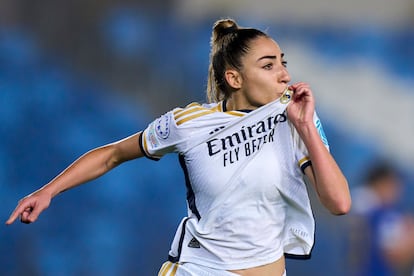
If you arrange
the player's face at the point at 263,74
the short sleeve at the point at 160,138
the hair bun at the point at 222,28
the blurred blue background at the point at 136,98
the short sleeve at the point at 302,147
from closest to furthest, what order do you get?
1. the short sleeve at the point at 302,147
2. the player's face at the point at 263,74
3. the short sleeve at the point at 160,138
4. the hair bun at the point at 222,28
5. the blurred blue background at the point at 136,98

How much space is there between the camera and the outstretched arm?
2662 millimetres

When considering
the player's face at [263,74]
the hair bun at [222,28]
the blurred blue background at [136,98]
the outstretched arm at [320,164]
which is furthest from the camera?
the blurred blue background at [136,98]

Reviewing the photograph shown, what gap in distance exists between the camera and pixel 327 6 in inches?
200

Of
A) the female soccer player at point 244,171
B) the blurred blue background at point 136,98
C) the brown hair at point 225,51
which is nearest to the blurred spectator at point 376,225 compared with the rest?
the blurred blue background at point 136,98

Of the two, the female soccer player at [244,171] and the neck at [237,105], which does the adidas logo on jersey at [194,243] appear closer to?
the female soccer player at [244,171]

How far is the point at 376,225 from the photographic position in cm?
505

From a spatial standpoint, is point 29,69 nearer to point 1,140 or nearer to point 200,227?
point 1,140

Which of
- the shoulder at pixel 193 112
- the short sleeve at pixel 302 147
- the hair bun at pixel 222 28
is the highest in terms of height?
the hair bun at pixel 222 28

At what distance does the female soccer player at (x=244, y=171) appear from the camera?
2.81 meters

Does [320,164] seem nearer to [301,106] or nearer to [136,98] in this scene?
[301,106]

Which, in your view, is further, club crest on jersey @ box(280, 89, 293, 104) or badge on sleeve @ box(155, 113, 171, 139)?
badge on sleeve @ box(155, 113, 171, 139)

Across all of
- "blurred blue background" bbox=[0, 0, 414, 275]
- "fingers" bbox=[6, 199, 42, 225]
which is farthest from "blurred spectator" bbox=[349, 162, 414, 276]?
"fingers" bbox=[6, 199, 42, 225]

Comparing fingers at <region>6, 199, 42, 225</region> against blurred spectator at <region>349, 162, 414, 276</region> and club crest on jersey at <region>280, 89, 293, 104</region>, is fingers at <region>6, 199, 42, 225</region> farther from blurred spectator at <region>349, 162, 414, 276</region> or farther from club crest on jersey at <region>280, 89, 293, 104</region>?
blurred spectator at <region>349, 162, 414, 276</region>

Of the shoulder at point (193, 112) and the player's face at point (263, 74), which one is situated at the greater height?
the player's face at point (263, 74)
